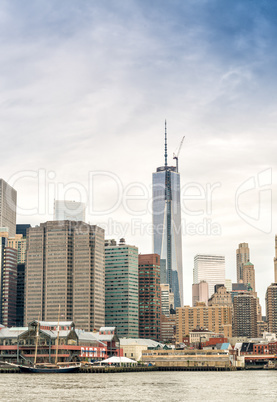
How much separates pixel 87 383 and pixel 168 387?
2039 cm

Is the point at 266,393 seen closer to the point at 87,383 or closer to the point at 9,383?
the point at 87,383

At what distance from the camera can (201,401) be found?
11706cm

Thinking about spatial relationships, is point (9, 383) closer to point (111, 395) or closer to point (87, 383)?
point (87, 383)

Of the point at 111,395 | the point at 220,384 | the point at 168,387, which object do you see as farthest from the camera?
the point at 220,384

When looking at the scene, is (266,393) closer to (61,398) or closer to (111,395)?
(111,395)

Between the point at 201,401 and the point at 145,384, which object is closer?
the point at 201,401

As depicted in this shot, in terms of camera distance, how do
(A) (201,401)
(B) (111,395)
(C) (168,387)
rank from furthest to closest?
(C) (168,387)
(B) (111,395)
(A) (201,401)

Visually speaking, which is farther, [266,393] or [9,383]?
[9,383]

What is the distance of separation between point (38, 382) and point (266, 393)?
52.8 meters

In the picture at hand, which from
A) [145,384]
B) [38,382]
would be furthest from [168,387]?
[38,382]

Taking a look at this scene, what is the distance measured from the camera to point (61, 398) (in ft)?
387

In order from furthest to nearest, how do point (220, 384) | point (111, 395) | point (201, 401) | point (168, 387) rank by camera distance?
point (220, 384) → point (168, 387) → point (111, 395) → point (201, 401)

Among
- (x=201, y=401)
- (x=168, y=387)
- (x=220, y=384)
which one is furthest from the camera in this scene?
(x=220, y=384)

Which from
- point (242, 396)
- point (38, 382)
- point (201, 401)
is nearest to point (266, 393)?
point (242, 396)
